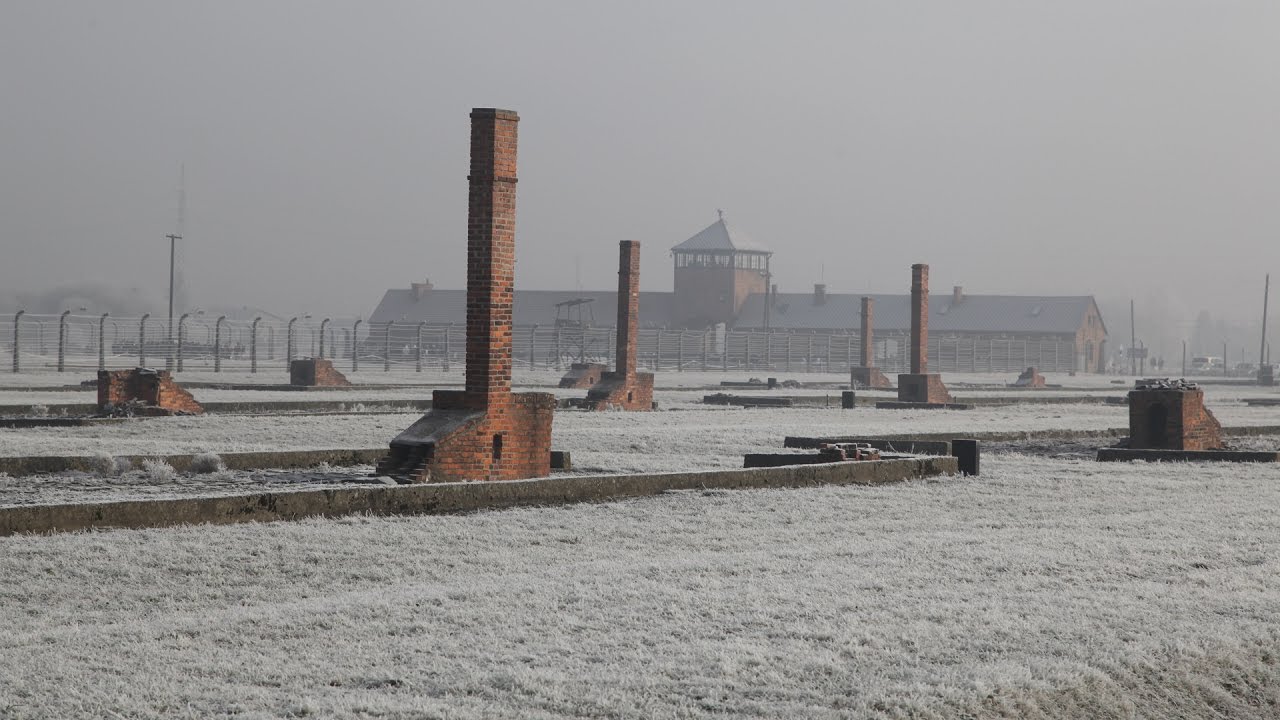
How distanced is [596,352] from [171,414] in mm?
57027

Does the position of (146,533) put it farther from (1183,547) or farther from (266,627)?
(1183,547)

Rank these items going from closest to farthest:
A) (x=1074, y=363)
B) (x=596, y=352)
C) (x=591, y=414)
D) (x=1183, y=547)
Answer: (x=1183, y=547) → (x=591, y=414) → (x=596, y=352) → (x=1074, y=363)

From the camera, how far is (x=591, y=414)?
90.4 feet

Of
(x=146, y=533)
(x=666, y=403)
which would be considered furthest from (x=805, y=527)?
(x=666, y=403)

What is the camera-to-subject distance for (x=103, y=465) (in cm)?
1487

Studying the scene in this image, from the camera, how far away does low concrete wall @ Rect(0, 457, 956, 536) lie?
998 cm

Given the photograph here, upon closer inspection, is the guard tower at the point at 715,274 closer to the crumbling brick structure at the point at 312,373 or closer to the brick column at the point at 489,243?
the crumbling brick structure at the point at 312,373

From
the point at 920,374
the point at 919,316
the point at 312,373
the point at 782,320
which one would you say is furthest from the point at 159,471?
the point at 782,320

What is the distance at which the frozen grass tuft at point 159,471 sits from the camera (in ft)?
46.9

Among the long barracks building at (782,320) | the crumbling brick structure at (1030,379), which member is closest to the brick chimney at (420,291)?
the long barracks building at (782,320)

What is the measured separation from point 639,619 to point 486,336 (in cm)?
648

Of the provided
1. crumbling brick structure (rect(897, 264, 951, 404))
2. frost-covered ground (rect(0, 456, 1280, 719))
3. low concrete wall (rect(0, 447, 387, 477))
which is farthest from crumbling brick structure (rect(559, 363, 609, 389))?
frost-covered ground (rect(0, 456, 1280, 719))

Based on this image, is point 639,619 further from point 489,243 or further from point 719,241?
point 719,241

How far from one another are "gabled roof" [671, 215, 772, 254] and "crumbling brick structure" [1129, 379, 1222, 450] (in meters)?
72.7
